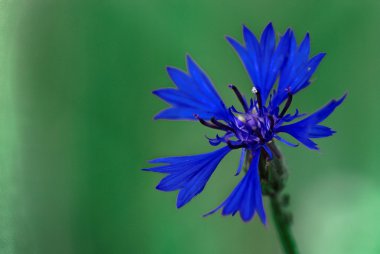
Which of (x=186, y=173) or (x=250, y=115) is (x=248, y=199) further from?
(x=250, y=115)

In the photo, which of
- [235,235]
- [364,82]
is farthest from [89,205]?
[364,82]

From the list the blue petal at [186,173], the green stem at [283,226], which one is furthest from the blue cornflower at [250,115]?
the green stem at [283,226]

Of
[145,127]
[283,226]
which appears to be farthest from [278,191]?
[145,127]

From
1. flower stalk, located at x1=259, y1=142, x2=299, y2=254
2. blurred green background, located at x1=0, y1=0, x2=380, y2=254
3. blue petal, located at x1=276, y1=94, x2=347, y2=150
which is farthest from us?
blurred green background, located at x1=0, y1=0, x2=380, y2=254

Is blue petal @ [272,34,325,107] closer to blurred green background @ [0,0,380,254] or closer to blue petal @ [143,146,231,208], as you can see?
blue petal @ [143,146,231,208]

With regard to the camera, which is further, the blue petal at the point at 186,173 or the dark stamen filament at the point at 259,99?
the dark stamen filament at the point at 259,99

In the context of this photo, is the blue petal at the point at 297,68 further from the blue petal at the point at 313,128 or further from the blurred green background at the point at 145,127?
the blurred green background at the point at 145,127

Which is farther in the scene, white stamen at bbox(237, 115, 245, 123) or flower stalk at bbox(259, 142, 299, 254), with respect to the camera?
white stamen at bbox(237, 115, 245, 123)

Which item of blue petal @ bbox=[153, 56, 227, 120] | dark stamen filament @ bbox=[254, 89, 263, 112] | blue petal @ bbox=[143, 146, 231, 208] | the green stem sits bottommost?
the green stem

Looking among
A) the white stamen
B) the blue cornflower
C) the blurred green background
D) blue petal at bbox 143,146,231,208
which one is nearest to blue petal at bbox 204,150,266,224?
the blue cornflower
